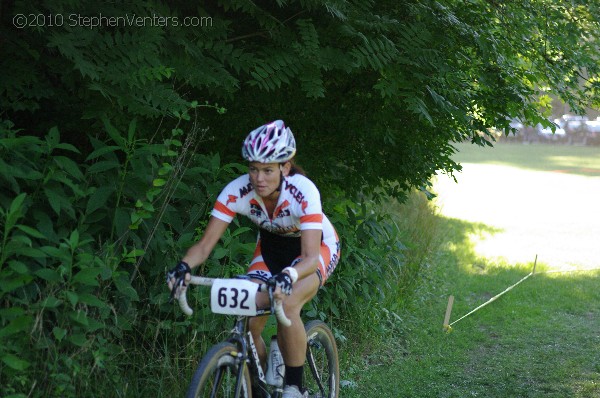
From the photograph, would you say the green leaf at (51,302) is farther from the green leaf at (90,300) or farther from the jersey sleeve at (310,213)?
the jersey sleeve at (310,213)

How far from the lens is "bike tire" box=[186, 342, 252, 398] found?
4.33 m

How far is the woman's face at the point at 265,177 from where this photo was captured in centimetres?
481

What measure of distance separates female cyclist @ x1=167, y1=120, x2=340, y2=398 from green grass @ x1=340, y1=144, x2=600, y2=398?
2080 millimetres

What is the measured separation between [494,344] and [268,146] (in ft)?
17.2

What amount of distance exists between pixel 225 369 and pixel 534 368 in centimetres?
445

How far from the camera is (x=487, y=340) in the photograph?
927 centimetres

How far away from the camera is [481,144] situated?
8.76 m

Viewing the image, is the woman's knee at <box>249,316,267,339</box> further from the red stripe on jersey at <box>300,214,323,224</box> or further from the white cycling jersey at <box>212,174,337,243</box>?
the red stripe on jersey at <box>300,214,323,224</box>

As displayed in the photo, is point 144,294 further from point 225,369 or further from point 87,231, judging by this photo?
point 225,369

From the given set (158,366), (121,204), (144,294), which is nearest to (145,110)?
(121,204)

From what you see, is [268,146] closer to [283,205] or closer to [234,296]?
[283,205]

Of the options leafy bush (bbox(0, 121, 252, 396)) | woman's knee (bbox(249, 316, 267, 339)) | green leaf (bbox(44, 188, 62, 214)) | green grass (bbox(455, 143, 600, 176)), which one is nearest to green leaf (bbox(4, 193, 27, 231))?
leafy bush (bbox(0, 121, 252, 396))

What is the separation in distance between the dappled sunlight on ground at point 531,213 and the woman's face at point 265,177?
649 cm

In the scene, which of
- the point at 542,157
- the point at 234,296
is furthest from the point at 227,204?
the point at 542,157
